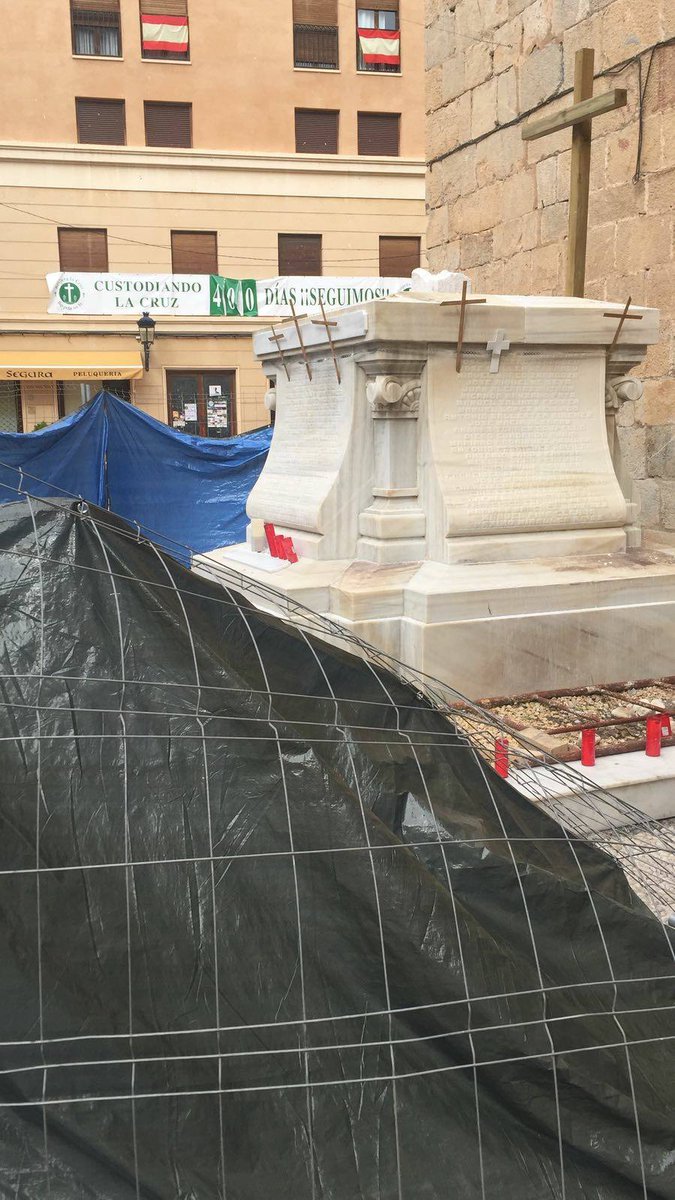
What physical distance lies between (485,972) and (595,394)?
4.48 meters

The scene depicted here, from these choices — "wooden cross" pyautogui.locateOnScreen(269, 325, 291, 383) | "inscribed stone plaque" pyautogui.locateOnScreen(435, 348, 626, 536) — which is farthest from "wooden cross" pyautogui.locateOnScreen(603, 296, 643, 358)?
"wooden cross" pyautogui.locateOnScreen(269, 325, 291, 383)

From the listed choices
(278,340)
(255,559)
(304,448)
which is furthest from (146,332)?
(255,559)

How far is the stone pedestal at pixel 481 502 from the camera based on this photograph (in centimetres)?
531

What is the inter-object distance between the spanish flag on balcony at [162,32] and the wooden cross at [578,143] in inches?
680

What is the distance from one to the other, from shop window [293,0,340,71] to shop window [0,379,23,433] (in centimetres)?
904

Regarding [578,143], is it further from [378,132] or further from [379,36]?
[379,36]

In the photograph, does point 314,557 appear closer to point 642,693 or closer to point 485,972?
point 642,693

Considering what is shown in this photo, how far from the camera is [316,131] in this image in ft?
75.2

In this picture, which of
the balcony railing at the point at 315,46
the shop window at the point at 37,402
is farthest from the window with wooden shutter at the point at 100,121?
the shop window at the point at 37,402

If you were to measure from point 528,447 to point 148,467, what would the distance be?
614 cm

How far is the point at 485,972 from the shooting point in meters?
2.13

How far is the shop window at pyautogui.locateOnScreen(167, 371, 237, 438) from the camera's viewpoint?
2238cm

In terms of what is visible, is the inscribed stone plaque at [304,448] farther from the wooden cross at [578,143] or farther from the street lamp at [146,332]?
the street lamp at [146,332]

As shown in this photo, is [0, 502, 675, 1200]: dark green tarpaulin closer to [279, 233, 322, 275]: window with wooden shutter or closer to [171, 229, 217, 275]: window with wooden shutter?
[171, 229, 217, 275]: window with wooden shutter
